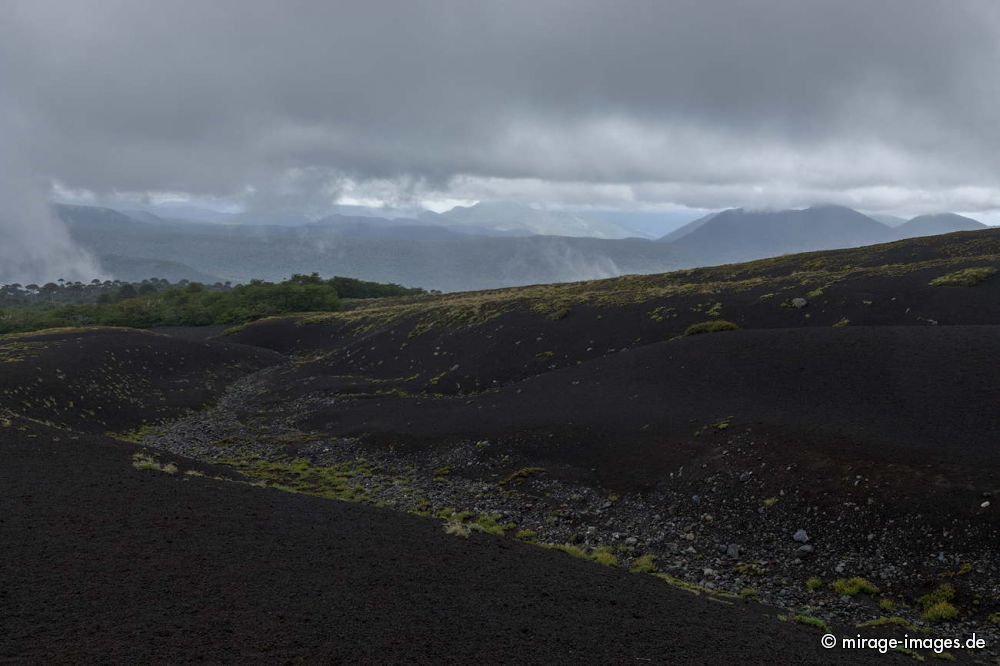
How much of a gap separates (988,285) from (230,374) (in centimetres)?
6326

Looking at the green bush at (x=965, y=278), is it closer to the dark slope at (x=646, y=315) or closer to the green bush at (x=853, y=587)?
the dark slope at (x=646, y=315)

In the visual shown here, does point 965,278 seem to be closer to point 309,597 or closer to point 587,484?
point 587,484

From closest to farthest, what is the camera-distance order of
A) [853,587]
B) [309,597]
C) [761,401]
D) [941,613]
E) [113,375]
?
1. [309,597]
2. [941,613]
3. [853,587]
4. [761,401]
5. [113,375]

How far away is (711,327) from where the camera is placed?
36.6 m

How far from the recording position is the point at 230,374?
185 ft

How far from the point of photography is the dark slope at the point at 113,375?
3519cm

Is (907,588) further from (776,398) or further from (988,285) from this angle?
(988,285)

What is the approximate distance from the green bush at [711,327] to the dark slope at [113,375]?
37912mm

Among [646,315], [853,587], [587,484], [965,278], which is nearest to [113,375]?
[587,484]

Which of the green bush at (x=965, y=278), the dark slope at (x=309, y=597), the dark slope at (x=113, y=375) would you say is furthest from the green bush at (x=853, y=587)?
the dark slope at (x=113, y=375)

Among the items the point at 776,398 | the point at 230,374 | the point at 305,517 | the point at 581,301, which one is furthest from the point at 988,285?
the point at 230,374

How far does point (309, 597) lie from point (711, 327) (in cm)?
3147

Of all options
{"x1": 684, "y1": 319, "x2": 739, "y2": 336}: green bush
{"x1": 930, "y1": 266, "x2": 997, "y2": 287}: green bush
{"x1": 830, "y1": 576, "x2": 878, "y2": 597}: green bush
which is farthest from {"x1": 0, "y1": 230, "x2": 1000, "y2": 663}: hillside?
{"x1": 684, "y1": 319, "x2": 739, "y2": 336}: green bush

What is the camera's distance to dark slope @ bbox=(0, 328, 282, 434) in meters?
35.2
